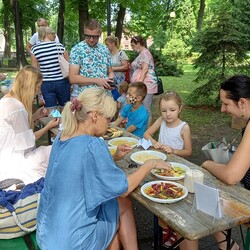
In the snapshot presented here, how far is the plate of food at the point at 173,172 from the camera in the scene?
2.18 meters

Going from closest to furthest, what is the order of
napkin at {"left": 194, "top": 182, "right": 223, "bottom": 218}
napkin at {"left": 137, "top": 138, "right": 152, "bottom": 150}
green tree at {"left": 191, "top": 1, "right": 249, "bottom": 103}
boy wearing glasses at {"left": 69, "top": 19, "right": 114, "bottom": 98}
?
napkin at {"left": 194, "top": 182, "right": 223, "bottom": 218}, napkin at {"left": 137, "top": 138, "right": 152, "bottom": 150}, boy wearing glasses at {"left": 69, "top": 19, "right": 114, "bottom": 98}, green tree at {"left": 191, "top": 1, "right": 249, "bottom": 103}

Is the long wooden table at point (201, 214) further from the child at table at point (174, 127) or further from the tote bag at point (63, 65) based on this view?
the tote bag at point (63, 65)

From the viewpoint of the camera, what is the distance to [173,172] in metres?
2.28

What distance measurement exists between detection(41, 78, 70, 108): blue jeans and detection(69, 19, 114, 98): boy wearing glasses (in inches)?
39.9

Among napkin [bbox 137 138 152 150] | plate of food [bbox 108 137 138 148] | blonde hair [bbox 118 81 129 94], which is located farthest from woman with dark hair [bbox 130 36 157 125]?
napkin [bbox 137 138 152 150]

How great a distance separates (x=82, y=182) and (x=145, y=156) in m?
0.99

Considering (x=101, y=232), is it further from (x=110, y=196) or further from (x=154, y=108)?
(x=154, y=108)

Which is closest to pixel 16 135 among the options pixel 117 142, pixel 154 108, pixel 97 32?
pixel 117 142

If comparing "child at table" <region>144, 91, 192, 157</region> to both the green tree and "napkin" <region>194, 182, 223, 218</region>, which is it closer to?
"napkin" <region>194, 182, 223, 218</region>

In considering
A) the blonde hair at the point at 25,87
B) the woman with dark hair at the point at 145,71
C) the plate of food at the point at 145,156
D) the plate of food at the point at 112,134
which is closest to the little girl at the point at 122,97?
the woman with dark hair at the point at 145,71

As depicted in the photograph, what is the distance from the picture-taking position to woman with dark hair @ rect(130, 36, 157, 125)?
543 centimetres

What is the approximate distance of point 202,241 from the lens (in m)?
2.96

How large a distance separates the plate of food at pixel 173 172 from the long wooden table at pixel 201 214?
0.20m

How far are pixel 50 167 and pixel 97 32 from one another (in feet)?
7.77
